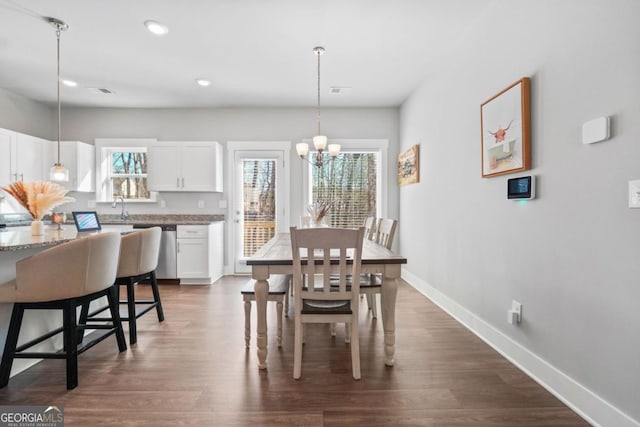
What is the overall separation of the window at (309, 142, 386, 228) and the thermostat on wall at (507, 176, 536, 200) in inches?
117

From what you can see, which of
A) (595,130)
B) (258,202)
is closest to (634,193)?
(595,130)

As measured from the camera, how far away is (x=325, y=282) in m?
2.01

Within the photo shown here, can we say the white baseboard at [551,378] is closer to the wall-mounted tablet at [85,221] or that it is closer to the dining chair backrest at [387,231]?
the dining chair backrest at [387,231]

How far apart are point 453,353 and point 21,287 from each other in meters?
2.77

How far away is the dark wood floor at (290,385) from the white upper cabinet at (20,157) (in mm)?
3027

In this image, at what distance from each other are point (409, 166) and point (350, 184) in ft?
3.36

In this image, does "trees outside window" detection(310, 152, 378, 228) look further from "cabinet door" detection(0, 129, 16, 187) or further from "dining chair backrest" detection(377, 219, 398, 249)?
"cabinet door" detection(0, 129, 16, 187)

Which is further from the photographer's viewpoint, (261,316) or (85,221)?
(85,221)

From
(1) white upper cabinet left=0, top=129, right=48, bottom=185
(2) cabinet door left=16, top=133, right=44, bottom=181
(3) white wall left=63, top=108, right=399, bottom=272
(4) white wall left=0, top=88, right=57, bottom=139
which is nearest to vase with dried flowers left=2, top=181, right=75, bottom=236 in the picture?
(1) white upper cabinet left=0, top=129, right=48, bottom=185

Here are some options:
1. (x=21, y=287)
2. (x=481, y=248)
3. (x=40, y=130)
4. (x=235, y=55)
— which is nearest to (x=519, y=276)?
(x=481, y=248)

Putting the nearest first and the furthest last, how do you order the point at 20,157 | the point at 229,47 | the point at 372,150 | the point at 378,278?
the point at 378,278, the point at 229,47, the point at 20,157, the point at 372,150

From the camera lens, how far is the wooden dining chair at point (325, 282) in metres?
1.93

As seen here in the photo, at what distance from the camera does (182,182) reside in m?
4.86

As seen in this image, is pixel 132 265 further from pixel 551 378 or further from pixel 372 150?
pixel 372 150
